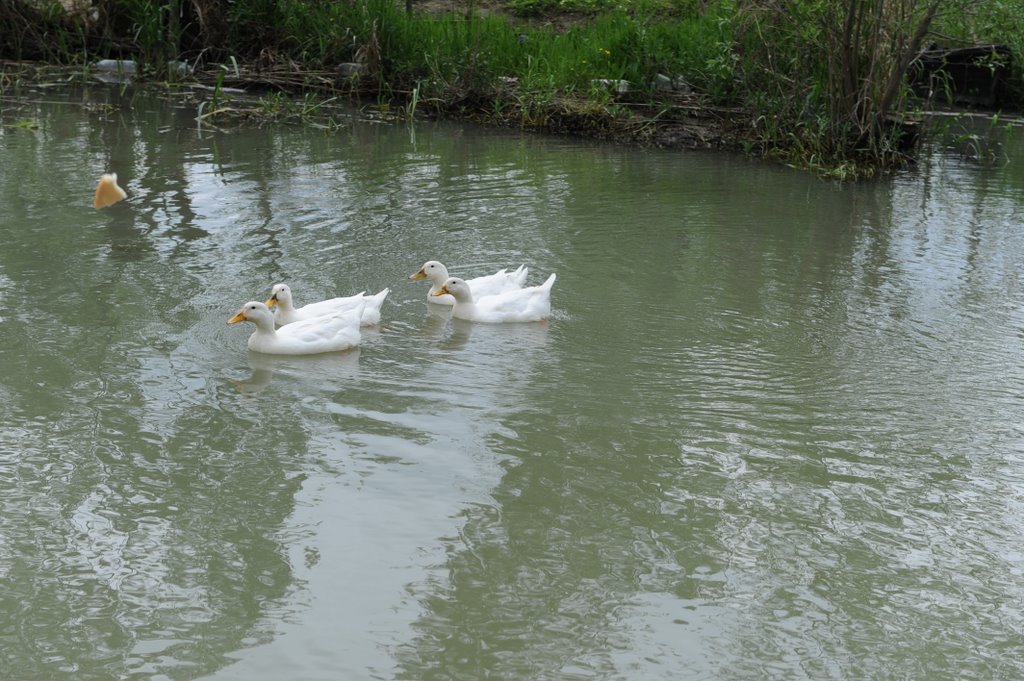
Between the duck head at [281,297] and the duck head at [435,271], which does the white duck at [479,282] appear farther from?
the duck head at [281,297]

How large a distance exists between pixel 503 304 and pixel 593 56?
27.3ft

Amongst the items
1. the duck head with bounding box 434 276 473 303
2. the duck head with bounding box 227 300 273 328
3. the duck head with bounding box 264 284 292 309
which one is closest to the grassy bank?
the duck head with bounding box 434 276 473 303

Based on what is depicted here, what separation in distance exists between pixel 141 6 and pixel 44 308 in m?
10.3

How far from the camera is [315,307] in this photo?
25.5ft

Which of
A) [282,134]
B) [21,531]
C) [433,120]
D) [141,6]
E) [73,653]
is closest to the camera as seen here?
[73,653]

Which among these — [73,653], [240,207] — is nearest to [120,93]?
[240,207]

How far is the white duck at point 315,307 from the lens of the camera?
773cm

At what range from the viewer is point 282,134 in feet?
47.2

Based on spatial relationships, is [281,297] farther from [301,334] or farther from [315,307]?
[301,334]

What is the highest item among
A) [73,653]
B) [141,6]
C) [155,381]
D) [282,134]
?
[141,6]

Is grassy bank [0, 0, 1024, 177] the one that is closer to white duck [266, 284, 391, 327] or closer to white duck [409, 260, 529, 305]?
white duck [409, 260, 529, 305]

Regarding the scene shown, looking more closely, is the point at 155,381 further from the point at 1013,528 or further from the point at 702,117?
the point at 702,117

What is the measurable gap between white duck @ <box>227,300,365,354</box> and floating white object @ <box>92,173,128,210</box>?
9.00 feet

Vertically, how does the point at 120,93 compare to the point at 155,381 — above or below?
above
